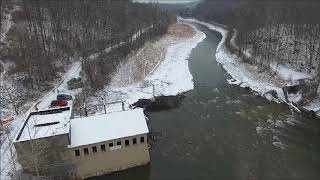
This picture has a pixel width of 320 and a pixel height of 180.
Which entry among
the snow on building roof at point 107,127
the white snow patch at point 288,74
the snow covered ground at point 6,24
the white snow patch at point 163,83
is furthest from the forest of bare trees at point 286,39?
the snow covered ground at point 6,24

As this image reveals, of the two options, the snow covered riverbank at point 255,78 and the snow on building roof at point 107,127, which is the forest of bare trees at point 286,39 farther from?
the snow on building roof at point 107,127

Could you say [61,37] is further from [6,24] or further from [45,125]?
[45,125]

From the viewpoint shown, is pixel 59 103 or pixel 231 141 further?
A: pixel 59 103

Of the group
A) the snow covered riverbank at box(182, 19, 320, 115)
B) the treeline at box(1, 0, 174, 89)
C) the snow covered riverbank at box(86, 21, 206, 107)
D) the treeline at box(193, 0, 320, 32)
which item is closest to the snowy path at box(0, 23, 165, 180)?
the treeline at box(1, 0, 174, 89)

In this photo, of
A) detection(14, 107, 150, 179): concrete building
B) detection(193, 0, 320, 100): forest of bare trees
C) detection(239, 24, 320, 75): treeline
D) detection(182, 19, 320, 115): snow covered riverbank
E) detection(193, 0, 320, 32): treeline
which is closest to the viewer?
detection(14, 107, 150, 179): concrete building

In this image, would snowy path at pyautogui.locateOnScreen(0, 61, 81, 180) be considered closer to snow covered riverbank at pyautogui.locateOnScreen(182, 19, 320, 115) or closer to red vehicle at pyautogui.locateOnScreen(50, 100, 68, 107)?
red vehicle at pyautogui.locateOnScreen(50, 100, 68, 107)

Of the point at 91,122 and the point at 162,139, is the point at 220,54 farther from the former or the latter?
the point at 91,122

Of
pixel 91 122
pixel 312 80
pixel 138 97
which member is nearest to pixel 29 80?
pixel 138 97

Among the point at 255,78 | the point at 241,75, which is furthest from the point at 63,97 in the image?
the point at 255,78
